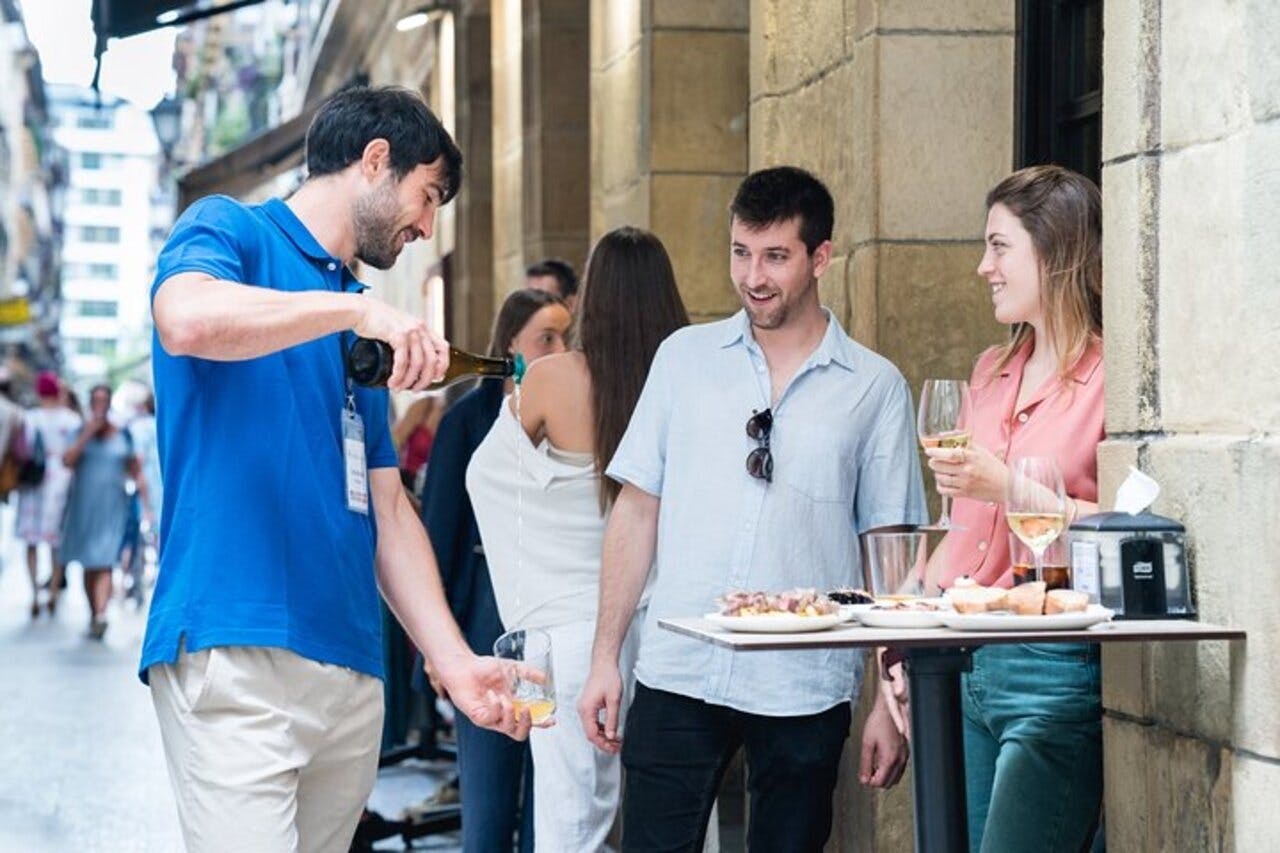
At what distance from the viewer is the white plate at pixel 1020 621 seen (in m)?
3.47

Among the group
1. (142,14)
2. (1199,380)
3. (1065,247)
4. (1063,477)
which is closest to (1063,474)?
Result: (1063,477)

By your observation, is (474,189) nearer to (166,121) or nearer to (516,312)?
(516,312)

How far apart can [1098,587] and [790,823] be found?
1.25 metres

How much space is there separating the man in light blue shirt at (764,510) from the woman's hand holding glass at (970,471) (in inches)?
32.7

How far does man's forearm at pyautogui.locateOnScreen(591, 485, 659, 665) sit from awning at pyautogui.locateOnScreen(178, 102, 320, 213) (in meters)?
15.8

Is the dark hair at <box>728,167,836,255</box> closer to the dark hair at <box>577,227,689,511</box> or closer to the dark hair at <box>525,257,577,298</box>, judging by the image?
the dark hair at <box>577,227,689,511</box>

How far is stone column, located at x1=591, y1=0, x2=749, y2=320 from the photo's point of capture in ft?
29.2

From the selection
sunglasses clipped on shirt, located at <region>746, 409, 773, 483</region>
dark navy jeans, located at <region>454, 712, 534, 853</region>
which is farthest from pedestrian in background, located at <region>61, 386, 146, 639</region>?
sunglasses clipped on shirt, located at <region>746, 409, 773, 483</region>

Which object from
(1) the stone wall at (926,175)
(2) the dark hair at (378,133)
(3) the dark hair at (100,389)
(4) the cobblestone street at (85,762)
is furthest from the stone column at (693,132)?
(3) the dark hair at (100,389)

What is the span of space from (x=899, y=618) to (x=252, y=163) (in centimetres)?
1834

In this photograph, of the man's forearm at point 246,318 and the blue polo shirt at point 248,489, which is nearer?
the man's forearm at point 246,318

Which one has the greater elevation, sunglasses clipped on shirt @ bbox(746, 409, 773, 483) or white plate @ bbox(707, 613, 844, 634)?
sunglasses clipped on shirt @ bbox(746, 409, 773, 483)

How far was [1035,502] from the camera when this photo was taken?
3.75 metres

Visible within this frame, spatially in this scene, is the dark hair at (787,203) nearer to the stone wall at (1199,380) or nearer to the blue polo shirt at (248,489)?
the stone wall at (1199,380)
